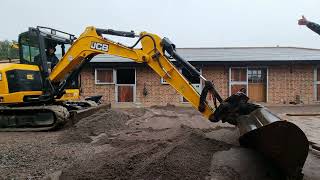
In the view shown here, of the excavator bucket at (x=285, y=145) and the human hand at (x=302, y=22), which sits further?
the human hand at (x=302, y=22)

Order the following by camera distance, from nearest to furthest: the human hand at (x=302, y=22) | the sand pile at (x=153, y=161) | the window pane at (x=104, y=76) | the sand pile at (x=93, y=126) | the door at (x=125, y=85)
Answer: the sand pile at (x=153, y=161) < the human hand at (x=302, y=22) < the sand pile at (x=93, y=126) < the door at (x=125, y=85) < the window pane at (x=104, y=76)

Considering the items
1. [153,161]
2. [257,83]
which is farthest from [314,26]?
[257,83]

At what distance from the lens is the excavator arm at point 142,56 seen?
26.2 ft

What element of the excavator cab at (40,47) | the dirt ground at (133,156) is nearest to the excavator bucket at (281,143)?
the dirt ground at (133,156)

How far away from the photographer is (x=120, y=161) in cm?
626

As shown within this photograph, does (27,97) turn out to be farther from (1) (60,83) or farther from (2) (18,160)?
(2) (18,160)

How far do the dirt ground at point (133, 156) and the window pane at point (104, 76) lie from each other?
479 inches

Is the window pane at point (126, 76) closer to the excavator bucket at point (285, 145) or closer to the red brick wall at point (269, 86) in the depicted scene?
the red brick wall at point (269, 86)

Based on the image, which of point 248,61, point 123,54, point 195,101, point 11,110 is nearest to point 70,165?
point 195,101

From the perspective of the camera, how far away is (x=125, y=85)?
2200cm

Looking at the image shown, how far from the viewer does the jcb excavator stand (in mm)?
6867

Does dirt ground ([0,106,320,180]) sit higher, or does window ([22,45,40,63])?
window ([22,45,40,63])

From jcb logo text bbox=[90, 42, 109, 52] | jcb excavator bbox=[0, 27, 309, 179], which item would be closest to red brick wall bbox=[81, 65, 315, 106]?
jcb excavator bbox=[0, 27, 309, 179]

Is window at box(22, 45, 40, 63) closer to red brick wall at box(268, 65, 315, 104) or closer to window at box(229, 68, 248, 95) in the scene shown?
window at box(229, 68, 248, 95)
